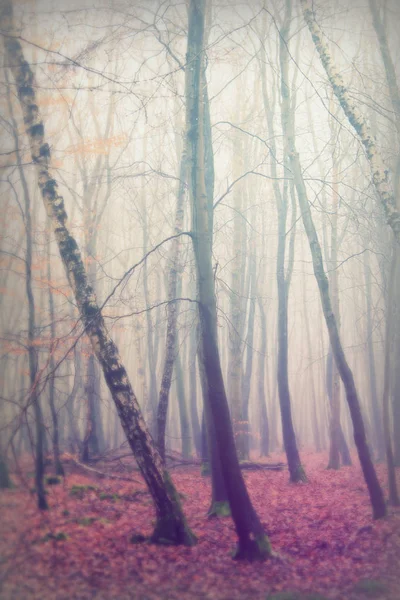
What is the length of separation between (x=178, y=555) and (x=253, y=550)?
1110 millimetres

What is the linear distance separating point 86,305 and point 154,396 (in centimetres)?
1374

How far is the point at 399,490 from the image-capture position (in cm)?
868

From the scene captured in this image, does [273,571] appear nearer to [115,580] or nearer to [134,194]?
[115,580]

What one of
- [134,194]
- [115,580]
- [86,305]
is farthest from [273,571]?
[134,194]

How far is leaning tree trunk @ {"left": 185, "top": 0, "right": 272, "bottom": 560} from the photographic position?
567cm

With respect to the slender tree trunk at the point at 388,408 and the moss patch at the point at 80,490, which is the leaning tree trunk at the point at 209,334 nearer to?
the slender tree trunk at the point at 388,408

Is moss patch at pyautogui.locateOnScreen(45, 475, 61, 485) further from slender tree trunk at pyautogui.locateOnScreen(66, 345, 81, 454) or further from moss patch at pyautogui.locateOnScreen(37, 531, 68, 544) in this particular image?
moss patch at pyautogui.locateOnScreen(37, 531, 68, 544)

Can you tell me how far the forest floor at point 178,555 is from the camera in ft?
16.2

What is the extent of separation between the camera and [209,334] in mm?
6004

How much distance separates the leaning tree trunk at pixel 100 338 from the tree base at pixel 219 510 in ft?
5.09

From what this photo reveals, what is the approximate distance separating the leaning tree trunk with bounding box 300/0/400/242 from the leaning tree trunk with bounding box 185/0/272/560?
2168 mm

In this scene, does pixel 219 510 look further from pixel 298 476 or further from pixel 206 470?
pixel 206 470

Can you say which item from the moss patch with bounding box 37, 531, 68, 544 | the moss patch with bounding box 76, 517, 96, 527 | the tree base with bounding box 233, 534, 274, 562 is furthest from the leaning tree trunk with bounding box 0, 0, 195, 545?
the moss patch with bounding box 37, 531, 68, 544

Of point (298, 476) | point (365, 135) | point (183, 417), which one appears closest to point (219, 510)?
point (298, 476)
